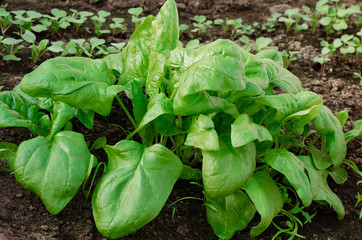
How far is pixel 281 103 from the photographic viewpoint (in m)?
1.97

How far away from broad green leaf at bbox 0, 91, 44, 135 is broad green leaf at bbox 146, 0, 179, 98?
1.84 feet

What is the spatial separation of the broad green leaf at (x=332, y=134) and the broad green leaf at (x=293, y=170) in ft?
0.64

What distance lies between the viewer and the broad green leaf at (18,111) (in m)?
1.93

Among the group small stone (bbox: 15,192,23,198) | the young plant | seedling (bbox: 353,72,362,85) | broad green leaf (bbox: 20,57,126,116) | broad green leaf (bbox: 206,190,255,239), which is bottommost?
seedling (bbox: 353,72,362,85)

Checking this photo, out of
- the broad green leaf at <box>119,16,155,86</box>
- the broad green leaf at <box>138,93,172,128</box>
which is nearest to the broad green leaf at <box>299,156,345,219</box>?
the broad green leaf at <box>138,93,172,128</box>

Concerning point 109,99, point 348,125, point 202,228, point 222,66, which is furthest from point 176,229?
point 348,125

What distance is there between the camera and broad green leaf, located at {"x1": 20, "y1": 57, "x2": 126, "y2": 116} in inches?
73.2

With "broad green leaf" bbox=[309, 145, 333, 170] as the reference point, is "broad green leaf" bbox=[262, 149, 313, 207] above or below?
above

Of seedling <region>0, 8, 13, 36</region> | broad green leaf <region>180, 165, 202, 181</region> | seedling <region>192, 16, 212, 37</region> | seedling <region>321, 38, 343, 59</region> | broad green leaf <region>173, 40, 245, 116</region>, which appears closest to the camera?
broad green leaf <region>173, 40, 245, 116</region>

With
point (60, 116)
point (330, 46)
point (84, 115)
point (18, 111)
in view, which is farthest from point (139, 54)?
point (330, 46)

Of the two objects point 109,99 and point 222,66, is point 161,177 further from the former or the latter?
point 222,66

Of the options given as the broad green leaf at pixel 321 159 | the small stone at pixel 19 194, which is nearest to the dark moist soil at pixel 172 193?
the small stone at pixel 19 194

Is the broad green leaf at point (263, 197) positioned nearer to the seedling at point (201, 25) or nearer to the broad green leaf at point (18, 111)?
the broad green leaf at point (18, 111)

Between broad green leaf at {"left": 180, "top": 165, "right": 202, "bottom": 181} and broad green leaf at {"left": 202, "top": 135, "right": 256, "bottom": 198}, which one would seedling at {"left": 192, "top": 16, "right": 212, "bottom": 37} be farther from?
broad green leaf at {"left": 202, "top": 135, "right": 256, "bottom": 198}
